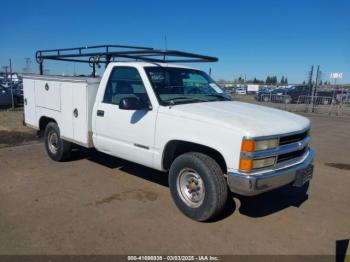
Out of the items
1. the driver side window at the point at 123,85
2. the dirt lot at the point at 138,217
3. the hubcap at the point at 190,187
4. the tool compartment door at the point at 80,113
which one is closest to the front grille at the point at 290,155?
the dirt lot at the point at 138,217

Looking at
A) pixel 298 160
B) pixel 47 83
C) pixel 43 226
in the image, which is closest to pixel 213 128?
pixel 298 160

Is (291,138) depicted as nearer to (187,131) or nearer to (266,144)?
(266,144)

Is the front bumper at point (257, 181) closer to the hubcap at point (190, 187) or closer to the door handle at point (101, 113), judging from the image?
the hubcap at point (190, 187)

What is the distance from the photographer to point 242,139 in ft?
11.6

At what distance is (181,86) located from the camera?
197 inches

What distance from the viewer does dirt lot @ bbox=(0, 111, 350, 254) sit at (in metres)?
3.56

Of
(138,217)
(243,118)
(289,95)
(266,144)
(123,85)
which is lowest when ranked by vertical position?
(138,217)

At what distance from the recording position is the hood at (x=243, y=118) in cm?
370

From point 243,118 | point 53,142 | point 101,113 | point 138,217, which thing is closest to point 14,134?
point 53,142

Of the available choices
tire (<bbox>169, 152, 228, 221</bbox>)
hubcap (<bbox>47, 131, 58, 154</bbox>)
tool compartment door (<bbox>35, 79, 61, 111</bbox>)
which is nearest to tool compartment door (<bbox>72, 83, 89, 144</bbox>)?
tool compartment door (<bbox>35, 79, 61, 111</bbox>)

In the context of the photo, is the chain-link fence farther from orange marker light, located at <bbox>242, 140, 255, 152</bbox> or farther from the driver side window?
orange marker light, located at <bbox>242, 140, 255, 152</bbox>

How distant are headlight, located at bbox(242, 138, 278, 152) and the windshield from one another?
133 centimetres

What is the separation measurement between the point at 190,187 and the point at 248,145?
1087 millimetres

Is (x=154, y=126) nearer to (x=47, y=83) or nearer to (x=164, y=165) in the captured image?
(x=164, y=165)
